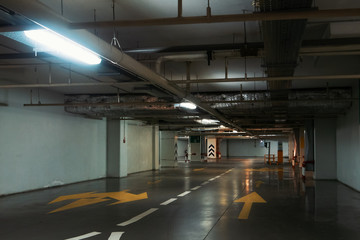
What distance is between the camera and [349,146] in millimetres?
13211

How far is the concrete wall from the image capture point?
1191 cm

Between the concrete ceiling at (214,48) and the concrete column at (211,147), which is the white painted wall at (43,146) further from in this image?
the concrete column at (211,147)

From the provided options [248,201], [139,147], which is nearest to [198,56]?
[248,201]

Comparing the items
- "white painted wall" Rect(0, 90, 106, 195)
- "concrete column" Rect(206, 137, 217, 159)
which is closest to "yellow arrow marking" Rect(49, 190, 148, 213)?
"white painted wall" Rect(0, 90, 106, 195)

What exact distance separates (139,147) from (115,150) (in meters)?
3.87

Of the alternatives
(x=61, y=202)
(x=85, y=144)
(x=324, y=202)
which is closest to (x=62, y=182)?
(x=85, y=144)

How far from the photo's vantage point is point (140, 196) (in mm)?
10445

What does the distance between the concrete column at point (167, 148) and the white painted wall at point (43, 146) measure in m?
10.0

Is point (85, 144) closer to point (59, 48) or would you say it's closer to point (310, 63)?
point (310, 63)

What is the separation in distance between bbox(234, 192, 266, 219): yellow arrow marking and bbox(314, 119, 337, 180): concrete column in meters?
6.39

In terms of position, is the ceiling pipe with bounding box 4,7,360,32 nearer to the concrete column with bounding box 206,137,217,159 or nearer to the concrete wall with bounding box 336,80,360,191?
the concrete wall with bounding box 336,80,360,191

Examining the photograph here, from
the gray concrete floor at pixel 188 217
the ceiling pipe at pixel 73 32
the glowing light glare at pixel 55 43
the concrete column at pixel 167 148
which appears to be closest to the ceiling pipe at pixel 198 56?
the ceiling pipe at pixel 73 32

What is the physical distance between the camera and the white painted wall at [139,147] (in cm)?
1966

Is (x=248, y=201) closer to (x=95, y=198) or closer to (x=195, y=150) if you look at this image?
(x=95, y=198)
